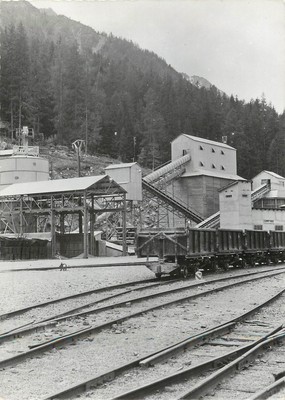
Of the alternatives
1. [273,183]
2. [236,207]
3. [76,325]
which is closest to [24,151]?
[236,207]

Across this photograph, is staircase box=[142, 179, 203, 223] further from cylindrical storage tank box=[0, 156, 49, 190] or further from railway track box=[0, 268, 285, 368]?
railway track box=[0, 268, 285, 368]

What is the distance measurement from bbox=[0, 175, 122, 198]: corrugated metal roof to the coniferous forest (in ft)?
155

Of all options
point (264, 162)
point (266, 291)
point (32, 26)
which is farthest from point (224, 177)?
point (32, 26)

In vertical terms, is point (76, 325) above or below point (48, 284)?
below

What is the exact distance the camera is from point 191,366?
21.9ft

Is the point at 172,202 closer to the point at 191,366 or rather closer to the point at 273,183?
the point at 273,183

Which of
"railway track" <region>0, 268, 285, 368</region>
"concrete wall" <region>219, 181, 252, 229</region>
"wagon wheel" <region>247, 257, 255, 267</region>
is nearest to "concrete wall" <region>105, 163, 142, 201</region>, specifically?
"concrete wall" <region>219, 181, 252, 229</region>

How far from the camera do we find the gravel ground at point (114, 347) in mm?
6336

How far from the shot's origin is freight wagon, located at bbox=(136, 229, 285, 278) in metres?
19.8

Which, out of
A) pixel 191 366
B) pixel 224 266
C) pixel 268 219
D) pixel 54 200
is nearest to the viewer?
pixel 191 366

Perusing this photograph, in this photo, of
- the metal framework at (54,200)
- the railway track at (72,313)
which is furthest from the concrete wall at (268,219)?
the railway track at (72,313)

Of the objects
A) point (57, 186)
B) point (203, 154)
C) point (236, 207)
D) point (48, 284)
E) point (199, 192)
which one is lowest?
point (48, 284)

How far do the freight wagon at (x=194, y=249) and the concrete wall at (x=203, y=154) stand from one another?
3334cm

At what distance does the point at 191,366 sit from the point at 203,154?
5510 cm
